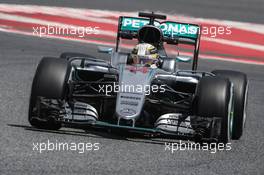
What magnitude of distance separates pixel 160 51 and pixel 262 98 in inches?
110

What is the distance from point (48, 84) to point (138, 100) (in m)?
0.99

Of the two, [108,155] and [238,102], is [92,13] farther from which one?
[108,155]

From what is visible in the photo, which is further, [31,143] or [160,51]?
[160,51]

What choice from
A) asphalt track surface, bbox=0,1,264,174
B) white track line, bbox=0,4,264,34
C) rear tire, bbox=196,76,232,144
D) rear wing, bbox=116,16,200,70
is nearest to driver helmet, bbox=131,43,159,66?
rear wing, bbox=116,16,200,70

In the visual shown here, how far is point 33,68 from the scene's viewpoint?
1547cm

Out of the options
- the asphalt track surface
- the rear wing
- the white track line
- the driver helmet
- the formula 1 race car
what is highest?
the rear wing

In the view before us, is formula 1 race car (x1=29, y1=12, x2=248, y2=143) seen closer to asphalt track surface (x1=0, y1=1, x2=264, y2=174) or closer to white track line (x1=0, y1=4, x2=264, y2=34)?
asphalt track surface (x1=0, y1=1, x2=264, y2=174)

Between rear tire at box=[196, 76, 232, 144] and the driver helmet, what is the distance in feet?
5.13

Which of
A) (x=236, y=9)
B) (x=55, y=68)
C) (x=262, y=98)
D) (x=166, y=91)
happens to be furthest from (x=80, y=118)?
(x=236, y=9)

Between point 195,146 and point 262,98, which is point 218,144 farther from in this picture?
point 262,98

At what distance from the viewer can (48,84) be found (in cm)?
982

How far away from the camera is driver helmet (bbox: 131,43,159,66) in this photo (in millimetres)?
11266

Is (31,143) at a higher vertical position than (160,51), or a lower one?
lower

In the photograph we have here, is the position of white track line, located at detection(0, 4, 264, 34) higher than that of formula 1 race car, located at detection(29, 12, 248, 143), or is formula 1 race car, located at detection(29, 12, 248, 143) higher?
white track line, located at detection(0, 4, 264, 34)
